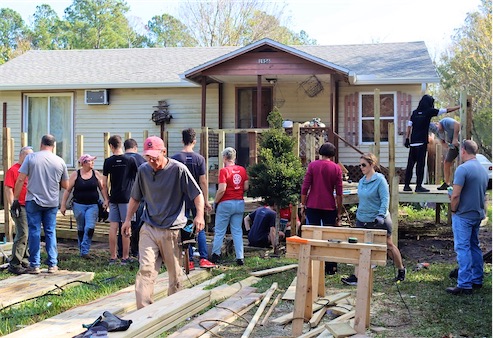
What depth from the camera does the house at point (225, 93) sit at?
51.8 feet

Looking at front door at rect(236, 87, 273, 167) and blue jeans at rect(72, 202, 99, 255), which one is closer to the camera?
blue jeans at rect(72, 202, 99, 255)

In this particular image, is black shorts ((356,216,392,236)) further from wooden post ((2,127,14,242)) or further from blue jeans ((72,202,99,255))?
wooden post ((2,127,14,242))

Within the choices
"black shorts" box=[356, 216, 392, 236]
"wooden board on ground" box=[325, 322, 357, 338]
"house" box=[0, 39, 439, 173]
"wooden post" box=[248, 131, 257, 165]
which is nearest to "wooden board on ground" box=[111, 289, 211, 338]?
"wooden board on ground" box=[325, 322, 357, 338]

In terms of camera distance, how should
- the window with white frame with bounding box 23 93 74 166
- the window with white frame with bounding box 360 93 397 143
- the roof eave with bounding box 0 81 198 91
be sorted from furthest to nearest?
the window with white frame with bounding box 23 93 74 166 → the roof eave with bounding box 0 81 198 91 → the window with white frame with bounding box 360 93 397 143

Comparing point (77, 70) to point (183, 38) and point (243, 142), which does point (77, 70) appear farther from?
point (183, 38)

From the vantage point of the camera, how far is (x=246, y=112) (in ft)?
58.4

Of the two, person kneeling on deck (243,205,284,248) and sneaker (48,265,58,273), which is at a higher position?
person kneeling on deck (243,205,284,248)

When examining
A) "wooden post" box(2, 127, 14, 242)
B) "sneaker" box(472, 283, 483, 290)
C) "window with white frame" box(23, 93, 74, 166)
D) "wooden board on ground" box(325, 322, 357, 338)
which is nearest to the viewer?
"wooden board on ground" box(325, 322, 357, 338)

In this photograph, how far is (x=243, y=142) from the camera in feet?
57.4

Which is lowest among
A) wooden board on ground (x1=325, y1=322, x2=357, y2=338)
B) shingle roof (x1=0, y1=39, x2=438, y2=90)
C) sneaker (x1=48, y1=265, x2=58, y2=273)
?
sneaker (x1=48, y1=265, x2=58, y2=273)

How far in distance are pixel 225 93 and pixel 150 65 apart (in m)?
3.29

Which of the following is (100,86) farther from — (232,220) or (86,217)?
(232,220)

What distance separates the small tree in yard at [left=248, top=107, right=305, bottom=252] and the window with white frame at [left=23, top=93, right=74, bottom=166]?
31.8 ft

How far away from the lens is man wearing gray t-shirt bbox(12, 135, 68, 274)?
8.68 metres
